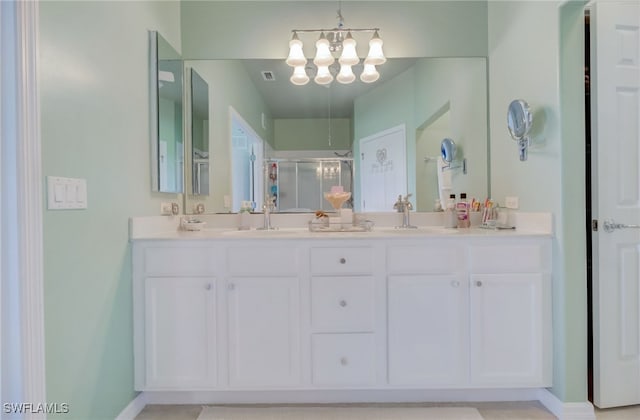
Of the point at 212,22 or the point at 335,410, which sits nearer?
the point at 335,410

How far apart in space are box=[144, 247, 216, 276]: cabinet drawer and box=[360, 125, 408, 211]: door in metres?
1.08

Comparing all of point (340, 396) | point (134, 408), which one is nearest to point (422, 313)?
point (340, 396)

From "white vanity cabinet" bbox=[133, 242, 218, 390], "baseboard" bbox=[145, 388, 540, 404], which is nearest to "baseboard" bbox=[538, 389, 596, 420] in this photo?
"baseboard" bbox=[145, 388, 540, 404]

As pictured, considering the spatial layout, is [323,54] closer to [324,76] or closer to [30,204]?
[324,76]

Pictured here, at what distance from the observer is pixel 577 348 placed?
5.65 feet

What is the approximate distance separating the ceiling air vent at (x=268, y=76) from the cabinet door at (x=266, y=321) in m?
1.39

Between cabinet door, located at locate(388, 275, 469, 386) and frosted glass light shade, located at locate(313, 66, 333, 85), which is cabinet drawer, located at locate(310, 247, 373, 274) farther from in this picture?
frosted glass light shade, located at locate(313, 66, 333, 85)

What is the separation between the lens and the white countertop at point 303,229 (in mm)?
1786

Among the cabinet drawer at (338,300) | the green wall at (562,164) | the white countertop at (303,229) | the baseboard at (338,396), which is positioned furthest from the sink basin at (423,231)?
the baseboard at (338,396)

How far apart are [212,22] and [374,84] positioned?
1142 mm

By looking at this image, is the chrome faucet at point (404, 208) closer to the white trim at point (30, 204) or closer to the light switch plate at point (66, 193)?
the light switch plate at point (66, 193)

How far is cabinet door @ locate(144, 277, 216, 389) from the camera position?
178cm

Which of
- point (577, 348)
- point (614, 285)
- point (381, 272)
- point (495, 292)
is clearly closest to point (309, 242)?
point (381, 272)

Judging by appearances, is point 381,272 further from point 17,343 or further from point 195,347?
point 17,343
